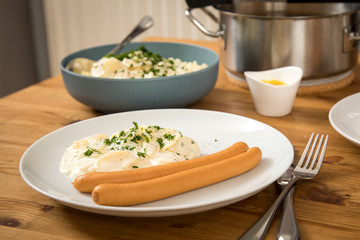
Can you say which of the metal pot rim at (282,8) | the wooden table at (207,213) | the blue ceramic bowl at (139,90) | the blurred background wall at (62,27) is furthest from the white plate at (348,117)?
the blurred background wall at (62,27)

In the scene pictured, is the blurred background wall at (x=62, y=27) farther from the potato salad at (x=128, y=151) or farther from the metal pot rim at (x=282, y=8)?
the potato salad at (x=128, y=151)

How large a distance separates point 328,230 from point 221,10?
40.9 inches

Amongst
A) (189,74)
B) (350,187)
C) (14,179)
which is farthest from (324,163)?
(14,179)

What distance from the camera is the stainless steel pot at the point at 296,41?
5.08 ft

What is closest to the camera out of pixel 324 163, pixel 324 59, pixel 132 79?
pixel 324 163

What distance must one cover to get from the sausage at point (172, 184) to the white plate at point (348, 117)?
0.36 m

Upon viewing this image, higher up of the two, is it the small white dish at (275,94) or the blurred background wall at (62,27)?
the small white dish at (275,94)

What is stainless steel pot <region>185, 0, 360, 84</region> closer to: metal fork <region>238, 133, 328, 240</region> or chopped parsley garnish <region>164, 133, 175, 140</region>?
metal fork <region>238, 133, 328, 240</region>

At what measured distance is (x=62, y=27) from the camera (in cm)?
404

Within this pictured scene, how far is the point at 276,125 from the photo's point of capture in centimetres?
140

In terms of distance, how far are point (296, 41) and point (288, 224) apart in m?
0.88

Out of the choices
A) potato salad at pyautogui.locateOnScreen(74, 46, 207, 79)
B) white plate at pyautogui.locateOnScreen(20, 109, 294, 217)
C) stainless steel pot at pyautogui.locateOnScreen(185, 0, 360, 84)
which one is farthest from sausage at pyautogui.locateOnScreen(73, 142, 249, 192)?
stainless steel pot at pyautogui.locateOnScreen(185, 0, 360, 84)

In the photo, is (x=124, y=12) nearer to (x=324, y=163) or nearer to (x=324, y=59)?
(x=324, y=59)

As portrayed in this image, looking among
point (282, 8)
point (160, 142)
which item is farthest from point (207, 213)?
point (282, 8)
